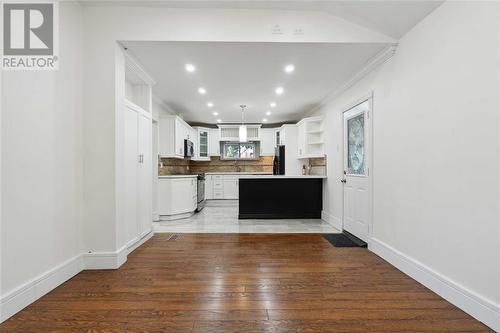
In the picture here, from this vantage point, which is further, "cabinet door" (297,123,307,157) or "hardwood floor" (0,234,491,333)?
"cabinet door" (297,123,307,157)

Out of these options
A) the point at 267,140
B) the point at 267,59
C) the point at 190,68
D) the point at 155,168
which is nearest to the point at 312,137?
the point at 267,140

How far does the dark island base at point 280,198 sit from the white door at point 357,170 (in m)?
1.09

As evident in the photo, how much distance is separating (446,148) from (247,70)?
8.49 ft

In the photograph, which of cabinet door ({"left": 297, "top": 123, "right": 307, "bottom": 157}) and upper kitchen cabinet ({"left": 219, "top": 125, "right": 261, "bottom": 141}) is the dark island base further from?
upper kitchen cabinet ({"left": 219, "top": 125, "right": 261, "bottom": 141})

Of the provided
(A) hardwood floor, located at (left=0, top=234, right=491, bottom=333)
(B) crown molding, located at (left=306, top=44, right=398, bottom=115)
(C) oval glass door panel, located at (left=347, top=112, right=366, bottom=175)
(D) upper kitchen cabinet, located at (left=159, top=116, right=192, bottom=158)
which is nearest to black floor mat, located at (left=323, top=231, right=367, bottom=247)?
(A) hardwood floor, located at (left=0, top=234, right=491, bottom=333)

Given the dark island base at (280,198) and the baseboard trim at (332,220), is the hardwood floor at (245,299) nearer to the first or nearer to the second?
the baseboard trim at (332,220)

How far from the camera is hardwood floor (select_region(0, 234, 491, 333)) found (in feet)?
5.49

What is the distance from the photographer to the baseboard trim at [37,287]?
1.76m

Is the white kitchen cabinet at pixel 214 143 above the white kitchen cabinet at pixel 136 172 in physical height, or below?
above

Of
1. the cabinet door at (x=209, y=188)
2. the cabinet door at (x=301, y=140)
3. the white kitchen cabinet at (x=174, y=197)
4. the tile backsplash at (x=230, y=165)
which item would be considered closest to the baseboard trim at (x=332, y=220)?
the cabinet door at (x=301, y=140)

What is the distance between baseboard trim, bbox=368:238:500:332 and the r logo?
414cm

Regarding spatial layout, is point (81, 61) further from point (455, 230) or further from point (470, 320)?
point (470, 320)

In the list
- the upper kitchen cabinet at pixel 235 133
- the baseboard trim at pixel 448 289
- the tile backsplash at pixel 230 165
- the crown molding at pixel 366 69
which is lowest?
the baseboard trim at pixel 448 289

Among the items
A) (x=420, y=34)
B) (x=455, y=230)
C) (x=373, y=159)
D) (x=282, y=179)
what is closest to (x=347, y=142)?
(x=373, y=159)
